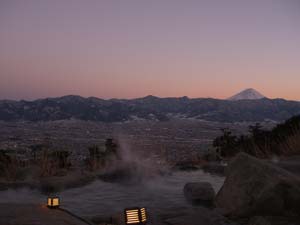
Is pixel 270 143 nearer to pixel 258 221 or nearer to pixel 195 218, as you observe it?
pixel 195 218

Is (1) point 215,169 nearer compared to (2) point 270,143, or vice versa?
(1) point 215,169

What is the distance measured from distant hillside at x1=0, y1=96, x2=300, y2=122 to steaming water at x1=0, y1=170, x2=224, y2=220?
73.2 metres

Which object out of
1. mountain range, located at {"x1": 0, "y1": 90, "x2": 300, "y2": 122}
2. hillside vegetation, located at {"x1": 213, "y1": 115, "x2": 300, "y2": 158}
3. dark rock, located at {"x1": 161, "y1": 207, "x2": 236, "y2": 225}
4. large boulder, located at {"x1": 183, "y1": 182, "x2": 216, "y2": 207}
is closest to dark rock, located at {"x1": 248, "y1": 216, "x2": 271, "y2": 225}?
dark rock, located at {"x1": 161, "y1": 207, "x2": 236, "y2": 225}

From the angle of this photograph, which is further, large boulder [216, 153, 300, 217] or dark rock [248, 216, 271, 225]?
large boulder [216, 153, 300, 217]

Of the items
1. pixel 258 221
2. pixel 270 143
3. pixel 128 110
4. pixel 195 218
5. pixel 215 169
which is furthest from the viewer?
pixel 128 110

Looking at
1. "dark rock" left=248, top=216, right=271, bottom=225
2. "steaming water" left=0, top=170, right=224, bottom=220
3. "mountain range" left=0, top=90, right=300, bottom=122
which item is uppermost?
"mountain range" left=0, top=90, right=300, bottom=122

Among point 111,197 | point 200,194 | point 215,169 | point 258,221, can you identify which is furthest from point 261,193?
point 215,169

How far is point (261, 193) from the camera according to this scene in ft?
18.7

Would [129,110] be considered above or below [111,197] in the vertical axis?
above

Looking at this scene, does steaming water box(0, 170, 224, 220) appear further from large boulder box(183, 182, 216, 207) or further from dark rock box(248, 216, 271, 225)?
dark rock box(248, 216, 271, 225)

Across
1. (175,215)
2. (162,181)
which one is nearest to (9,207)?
(175,215)

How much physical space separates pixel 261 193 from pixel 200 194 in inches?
70.4

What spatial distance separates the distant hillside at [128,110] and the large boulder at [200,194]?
7452cm

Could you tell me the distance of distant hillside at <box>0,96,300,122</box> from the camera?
84.0 metres
